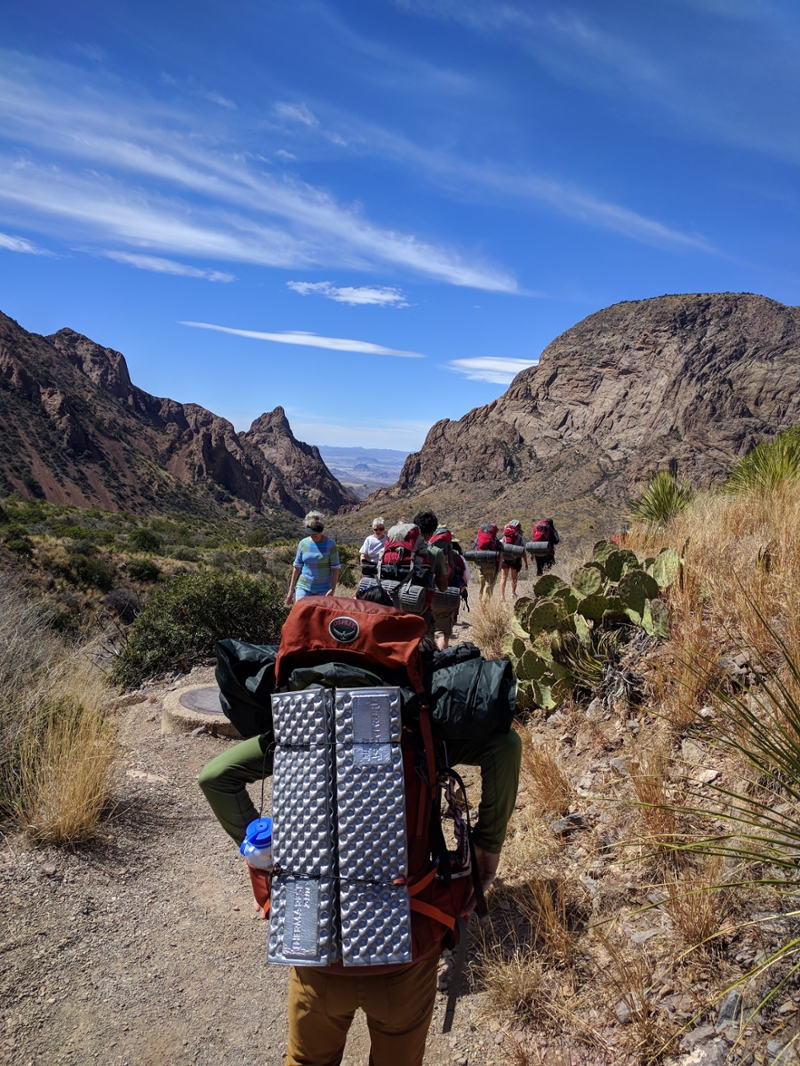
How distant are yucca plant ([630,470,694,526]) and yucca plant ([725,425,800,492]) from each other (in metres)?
0.67

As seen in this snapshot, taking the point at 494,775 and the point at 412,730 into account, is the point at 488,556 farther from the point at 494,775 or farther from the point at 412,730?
the point at 412,730

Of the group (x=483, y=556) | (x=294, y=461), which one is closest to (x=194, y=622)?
(x=483, y=556)

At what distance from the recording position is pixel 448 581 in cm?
694

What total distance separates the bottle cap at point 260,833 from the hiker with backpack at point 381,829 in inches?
4.7

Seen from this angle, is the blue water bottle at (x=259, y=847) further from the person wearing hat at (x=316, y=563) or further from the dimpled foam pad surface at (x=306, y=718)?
the person wearing hat at (x=316, y=563)

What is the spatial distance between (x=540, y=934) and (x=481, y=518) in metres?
58.0

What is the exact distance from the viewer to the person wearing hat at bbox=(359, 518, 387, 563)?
796cm

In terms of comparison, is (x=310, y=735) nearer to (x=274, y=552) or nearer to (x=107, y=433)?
(x=274, y=552)

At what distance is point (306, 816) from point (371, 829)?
0.56ft

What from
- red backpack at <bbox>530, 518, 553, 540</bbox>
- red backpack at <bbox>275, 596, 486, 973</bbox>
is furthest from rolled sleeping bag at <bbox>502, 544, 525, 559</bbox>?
red backpack at <bbox>275, 596, 486, 973</bbox>

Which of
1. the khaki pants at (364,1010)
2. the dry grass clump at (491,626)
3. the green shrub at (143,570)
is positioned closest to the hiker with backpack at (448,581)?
the dry grass clump at (491,626)

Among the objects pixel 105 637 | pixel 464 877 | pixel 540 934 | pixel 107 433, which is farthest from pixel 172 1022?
pixel 107 433

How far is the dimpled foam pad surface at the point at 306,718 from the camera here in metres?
1.75

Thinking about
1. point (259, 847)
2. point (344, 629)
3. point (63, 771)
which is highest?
point (344, 629)
